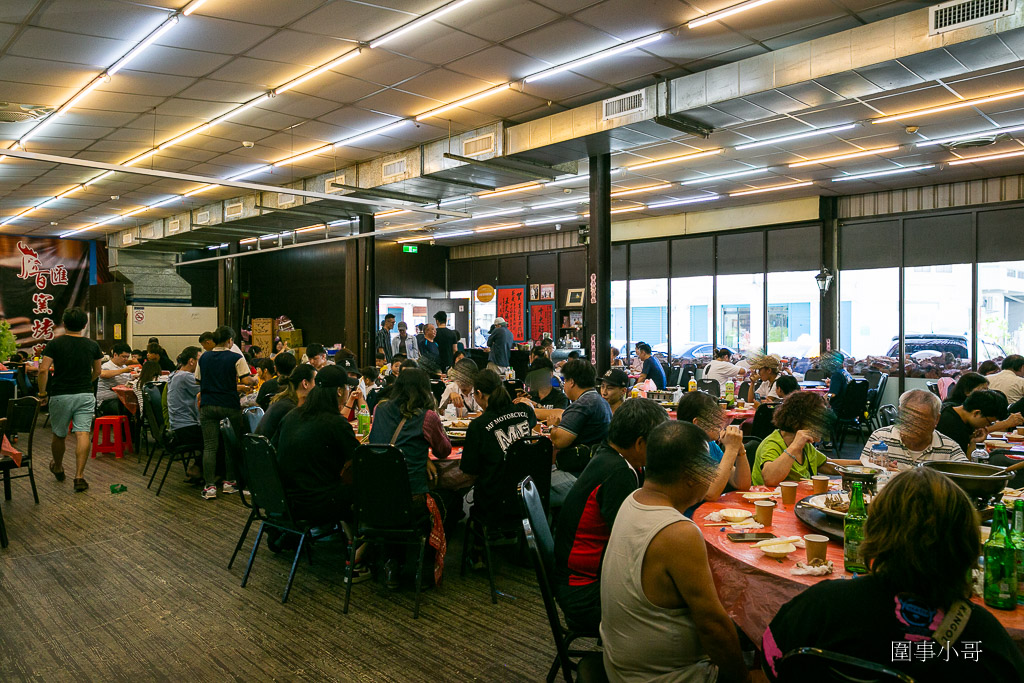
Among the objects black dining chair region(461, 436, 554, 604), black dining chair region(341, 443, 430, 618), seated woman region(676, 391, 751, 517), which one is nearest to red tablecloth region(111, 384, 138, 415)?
black dining chair region(341, 443, 430, 618)

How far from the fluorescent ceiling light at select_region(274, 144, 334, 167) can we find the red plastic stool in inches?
173

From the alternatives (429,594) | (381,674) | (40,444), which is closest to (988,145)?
(429,594)

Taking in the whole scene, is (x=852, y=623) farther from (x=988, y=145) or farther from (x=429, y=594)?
(x=988, y=145)

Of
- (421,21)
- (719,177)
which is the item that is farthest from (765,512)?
(719,177)

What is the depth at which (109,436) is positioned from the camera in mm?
8938

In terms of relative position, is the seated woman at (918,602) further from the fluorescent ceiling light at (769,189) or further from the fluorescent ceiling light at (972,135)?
the fluorescent ceiling light at (769,189)

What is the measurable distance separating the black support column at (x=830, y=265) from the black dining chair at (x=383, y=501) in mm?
10282

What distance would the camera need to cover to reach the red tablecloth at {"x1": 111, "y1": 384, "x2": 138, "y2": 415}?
28.5 ft

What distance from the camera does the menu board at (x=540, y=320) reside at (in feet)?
55.1

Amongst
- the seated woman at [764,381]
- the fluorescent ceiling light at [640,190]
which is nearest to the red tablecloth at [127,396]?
the seated woman at [764,381]

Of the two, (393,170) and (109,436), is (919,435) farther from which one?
(109,436)

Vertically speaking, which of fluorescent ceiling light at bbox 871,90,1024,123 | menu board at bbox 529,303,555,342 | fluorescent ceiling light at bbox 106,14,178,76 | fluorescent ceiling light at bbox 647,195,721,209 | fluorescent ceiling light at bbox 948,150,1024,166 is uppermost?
fluorescent ceiling light at bbox 106,14,178,76

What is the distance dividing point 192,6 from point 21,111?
408 cm

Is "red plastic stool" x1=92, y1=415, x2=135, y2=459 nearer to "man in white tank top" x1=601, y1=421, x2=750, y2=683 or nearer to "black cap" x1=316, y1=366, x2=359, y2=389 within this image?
"black cap" x1=316, y1=366, x2=359, y2=389
